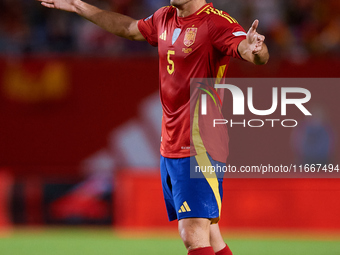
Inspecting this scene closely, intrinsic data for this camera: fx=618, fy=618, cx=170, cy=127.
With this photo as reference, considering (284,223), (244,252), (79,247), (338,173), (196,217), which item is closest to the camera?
(196,217)

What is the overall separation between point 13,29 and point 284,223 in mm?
6305

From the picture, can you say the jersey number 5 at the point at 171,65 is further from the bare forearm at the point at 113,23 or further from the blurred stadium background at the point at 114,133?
the blurred stadium background at the point at 114,133

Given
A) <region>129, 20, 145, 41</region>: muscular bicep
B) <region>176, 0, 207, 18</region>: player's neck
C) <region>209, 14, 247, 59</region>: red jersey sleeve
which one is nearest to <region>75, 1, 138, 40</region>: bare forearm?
<region>129, 20, 145, 41</region>: muscular bicep

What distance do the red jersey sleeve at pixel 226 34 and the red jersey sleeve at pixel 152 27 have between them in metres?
0.64

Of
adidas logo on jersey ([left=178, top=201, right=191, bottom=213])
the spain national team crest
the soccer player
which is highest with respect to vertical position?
the spain national team crest

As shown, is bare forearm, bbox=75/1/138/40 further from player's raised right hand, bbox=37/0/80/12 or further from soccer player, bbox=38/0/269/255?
soccer player, bbox=38/0/269/255

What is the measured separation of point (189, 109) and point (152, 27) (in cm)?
84

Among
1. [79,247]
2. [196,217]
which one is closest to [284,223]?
[79,247]

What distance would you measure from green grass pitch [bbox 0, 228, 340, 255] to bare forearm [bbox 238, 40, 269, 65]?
4.26 meters

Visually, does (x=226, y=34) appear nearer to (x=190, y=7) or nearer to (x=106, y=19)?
(x=190, y=7)

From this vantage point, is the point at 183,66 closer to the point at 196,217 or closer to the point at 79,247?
the point at 196,217

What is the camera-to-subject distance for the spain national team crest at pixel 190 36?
425cm

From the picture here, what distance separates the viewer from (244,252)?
7766 millimetres

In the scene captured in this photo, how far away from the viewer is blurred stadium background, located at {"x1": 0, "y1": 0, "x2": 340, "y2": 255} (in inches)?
374
